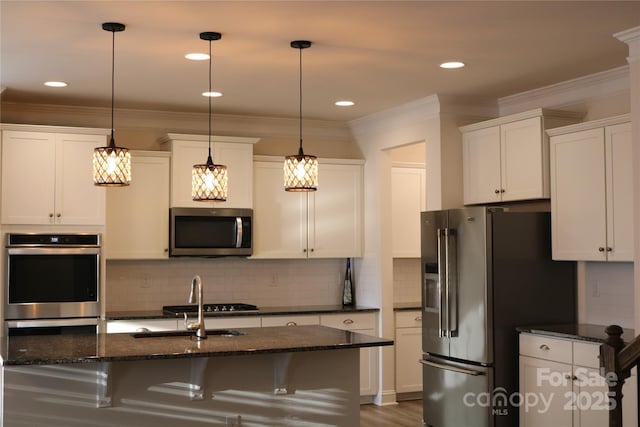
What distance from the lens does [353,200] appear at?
7.29 metres

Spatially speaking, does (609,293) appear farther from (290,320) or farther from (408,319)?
(290,320)

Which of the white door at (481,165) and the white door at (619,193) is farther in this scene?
the white door at (481,165)

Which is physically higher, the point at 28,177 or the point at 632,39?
the point at 632,39

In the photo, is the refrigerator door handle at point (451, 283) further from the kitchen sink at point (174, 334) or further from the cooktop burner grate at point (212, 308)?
the cooktop burner grate at point (212, 308)

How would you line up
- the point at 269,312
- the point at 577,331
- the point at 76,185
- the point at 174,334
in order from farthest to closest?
the point at 269,312 → the point at 76,185 → the point at 577,331 → the point at 174,334

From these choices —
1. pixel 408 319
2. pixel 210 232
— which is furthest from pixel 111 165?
pixel 408 319

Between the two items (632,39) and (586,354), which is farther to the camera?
(586,354)

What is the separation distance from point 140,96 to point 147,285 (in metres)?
1.65

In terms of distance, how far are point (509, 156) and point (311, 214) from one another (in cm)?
206

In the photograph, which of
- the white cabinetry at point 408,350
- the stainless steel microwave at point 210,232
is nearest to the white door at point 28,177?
the stainless steel microwave at point 210,232

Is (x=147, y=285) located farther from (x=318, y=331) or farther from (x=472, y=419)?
(x=472, y=419)

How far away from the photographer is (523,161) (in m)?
5.62

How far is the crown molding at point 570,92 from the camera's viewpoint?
209 inches

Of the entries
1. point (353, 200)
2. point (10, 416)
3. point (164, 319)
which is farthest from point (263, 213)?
point (10, 416)
